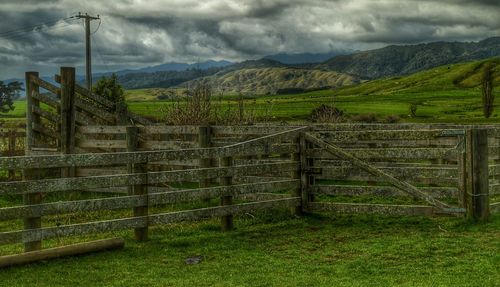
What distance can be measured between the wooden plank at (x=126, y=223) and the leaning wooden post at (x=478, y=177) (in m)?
3.61

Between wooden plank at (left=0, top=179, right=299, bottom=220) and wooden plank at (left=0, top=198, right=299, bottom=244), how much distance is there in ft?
0.81

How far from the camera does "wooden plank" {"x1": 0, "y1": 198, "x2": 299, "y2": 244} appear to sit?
8.71m

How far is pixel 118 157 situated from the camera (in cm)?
977

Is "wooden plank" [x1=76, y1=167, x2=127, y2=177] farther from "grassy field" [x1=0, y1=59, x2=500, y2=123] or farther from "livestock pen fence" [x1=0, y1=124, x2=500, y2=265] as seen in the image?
"grassy field" [x1=0, y1=59, x2=500, y2=123]

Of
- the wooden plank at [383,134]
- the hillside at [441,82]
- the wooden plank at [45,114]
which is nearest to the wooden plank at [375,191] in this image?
the wooden plank at [383,134]

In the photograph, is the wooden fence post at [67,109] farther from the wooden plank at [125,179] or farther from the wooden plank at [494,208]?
the wooden plank at [494,208]

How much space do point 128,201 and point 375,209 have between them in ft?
17.3

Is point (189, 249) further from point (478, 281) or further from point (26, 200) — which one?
point (478, 281)

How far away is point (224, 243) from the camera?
1005cm

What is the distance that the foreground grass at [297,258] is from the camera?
784cm

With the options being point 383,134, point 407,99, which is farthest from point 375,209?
point 407,99

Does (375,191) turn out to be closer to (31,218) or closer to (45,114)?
(31,218)

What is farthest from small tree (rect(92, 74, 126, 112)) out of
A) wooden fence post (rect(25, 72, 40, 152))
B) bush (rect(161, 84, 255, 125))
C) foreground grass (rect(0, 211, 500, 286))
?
foreground grass (rect(0, 211, 500, 286))

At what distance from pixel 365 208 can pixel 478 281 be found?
178 inches
